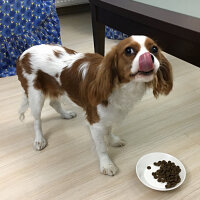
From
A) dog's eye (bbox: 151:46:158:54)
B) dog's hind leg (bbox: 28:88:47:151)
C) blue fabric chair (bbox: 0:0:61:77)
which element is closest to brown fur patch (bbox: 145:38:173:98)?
dog's eye (bbox: 151:46:158:54)

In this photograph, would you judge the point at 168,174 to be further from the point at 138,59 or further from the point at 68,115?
the point at 68,115

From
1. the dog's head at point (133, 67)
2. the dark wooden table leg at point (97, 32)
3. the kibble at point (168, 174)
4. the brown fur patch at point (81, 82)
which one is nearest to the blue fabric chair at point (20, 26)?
the dark wooden table leg at point (97, 32)

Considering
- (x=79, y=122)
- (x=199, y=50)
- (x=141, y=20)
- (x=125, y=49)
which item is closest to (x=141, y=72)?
(x=125, y=49)

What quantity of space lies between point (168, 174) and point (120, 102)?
481mm

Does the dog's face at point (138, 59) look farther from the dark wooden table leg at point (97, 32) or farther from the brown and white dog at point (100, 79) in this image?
the dark wooden table leg at point (97, 32)

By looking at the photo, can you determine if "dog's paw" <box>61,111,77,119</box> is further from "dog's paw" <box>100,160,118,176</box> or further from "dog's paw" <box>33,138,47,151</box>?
"dog's paw" <box>100,160,118,176</box>

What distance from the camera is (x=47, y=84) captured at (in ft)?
4.70

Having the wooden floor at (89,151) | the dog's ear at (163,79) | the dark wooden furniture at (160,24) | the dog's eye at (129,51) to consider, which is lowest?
the wooden floor at (89,151)

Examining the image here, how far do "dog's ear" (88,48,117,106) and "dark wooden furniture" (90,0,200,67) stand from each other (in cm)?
46

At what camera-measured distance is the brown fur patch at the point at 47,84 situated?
1.39 meters

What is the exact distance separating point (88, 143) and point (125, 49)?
86 cm

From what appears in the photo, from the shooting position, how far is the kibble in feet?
4.14

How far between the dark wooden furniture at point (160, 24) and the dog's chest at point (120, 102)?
38 centimetres

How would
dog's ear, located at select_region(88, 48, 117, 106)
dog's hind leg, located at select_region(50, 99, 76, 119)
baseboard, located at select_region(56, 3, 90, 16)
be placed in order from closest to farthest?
dog's ear, located at select_region(88, 48, 117, 106), dog's hind leg, located at select_region(50, 99, 76, 119), baseboard, located at select_region(56, 3, 90, 16)
